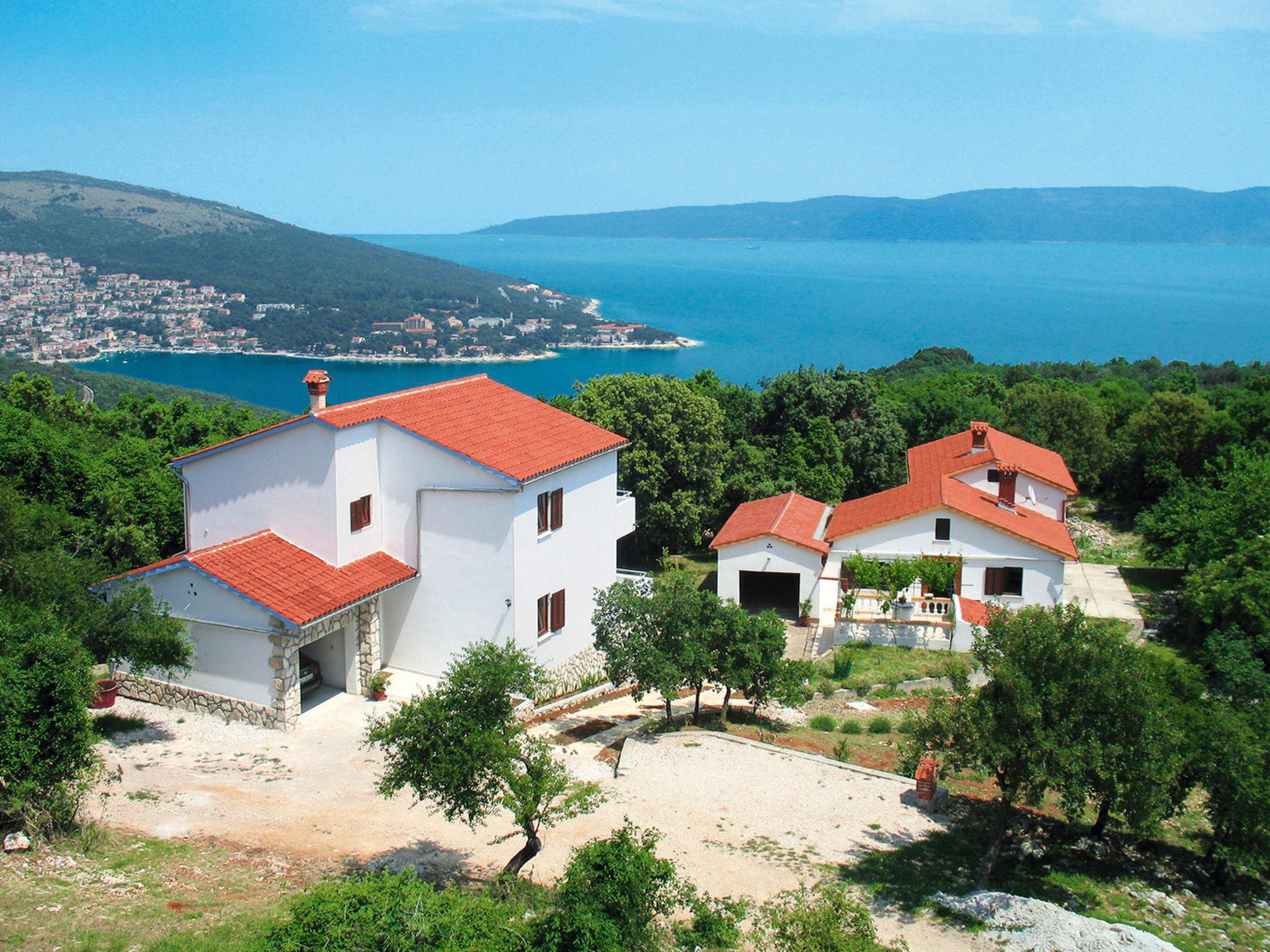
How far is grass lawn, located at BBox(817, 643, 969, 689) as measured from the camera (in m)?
26.0

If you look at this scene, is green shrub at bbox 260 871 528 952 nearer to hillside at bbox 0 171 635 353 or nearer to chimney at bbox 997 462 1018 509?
chimney at bbox 997 462 1018 509

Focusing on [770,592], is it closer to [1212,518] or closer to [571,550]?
[571,550]

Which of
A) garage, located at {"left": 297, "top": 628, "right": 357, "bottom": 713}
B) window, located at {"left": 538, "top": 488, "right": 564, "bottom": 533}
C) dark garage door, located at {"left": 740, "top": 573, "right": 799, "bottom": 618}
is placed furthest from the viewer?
dark garage door, located at {"left": 740, "top": 573, "right": 799, "bottom": 618}

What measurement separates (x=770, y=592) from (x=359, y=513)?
15586 millimetres

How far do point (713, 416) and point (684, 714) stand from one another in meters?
18.0

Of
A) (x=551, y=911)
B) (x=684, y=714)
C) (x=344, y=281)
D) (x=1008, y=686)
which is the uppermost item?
(x=344, y=281)

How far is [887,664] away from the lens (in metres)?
27.5

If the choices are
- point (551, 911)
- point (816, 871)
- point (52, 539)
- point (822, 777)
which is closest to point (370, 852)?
point (551, 911)

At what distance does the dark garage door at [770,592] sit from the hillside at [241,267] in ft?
410

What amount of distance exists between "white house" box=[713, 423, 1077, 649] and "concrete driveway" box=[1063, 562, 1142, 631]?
5.99ft

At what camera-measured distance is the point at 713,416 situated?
3891 centimetres

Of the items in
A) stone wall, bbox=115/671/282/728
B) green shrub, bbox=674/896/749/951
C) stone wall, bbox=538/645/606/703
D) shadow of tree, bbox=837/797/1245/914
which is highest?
green shrub, bbox=674/896/749/951

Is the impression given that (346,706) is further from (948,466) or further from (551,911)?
(948,466)

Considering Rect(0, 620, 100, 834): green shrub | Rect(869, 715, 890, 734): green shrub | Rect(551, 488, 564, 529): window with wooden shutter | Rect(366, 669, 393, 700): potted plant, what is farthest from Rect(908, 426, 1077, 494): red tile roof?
Rect(0, 620, 100, 834): green shrub
